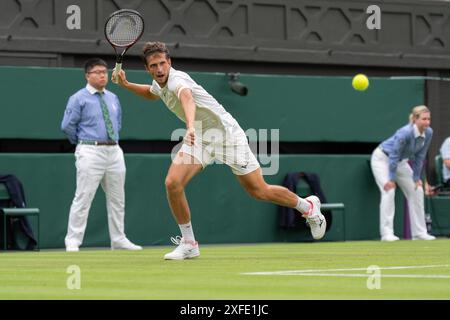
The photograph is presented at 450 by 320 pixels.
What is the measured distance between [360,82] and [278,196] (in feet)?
22.7

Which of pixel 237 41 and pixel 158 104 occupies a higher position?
pixel 237 41

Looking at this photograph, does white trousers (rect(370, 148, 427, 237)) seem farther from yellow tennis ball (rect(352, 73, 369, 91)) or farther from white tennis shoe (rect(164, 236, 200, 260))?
white tennis shoe (rect(164, 236, 200, 260))

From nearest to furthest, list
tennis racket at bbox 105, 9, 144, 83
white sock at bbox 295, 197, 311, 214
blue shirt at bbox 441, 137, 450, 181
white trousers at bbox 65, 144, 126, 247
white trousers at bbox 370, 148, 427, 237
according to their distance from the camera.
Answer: white sock at bbox 295, 197, 311, 214 < tennis racket at bbox 105, 9, 144, 83 < white trousers at bbox 65, 144, 126, 247 < white trousers at bbox 370, 148, 427, 237 < blue shirt at bbox 441, 137, 450, 181

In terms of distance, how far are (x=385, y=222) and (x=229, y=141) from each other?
6.87 m

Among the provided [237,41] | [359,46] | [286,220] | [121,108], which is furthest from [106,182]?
[359,46]

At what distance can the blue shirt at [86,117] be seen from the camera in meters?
14.8

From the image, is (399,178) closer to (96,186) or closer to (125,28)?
(96,186)

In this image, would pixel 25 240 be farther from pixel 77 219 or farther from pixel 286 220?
pixel 286 220

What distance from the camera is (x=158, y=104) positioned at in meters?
17.0

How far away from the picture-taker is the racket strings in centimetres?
1178

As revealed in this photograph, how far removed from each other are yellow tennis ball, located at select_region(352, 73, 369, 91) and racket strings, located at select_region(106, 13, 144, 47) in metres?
6.57

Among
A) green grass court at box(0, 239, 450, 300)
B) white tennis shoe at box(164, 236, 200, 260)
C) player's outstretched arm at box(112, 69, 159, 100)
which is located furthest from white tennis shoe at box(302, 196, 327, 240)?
player's outstretched arm at box(112, 69, 159, 100)

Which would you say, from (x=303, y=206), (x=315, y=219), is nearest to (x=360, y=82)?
(x=315, y=219)

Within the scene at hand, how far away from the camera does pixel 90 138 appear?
48.7 ft
